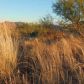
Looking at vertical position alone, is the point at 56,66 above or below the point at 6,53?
below

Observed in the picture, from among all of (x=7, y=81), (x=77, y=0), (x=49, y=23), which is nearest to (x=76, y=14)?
(x=77, y=0)

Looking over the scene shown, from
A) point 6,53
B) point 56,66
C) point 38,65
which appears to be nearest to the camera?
point 56,66

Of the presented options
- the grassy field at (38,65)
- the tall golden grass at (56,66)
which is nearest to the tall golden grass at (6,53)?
the grassy field at (38,65)

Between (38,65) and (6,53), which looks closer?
(38,65)

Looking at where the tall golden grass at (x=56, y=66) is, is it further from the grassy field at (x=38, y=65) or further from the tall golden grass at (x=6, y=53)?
the tall golden grass at (x=6, y=53)

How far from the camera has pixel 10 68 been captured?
268 inches

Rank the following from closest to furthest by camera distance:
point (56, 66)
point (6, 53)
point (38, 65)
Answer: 1. point (56, 66)
2. point (38, 65)
3. point (6, 53)

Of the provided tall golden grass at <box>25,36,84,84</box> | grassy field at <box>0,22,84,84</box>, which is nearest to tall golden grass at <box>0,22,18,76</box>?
grassy field at <box>0,22,84,84</box>

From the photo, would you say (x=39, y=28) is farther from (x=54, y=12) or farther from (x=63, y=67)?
(x=63, y=67)

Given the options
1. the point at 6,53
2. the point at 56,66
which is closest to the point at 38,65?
the point at 56,66

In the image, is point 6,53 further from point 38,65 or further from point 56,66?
point 56,66

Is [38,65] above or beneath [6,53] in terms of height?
beneath

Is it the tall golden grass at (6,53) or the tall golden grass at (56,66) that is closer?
the tall golden grass at (56,66)

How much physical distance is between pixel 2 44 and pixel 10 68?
33.1 inches
